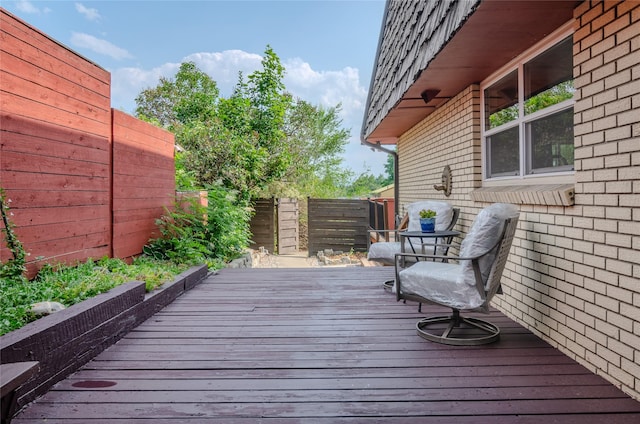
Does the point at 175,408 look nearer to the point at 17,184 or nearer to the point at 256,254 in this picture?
the point at 17,184

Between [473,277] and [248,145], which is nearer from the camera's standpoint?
[473,277]

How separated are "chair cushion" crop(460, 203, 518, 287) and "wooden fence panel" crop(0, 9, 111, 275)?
3350 mm

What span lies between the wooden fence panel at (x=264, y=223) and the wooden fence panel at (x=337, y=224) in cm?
103

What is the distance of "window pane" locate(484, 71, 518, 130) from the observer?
373 cm

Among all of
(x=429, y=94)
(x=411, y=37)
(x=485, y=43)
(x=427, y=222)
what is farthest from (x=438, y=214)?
(x=485, y=43)

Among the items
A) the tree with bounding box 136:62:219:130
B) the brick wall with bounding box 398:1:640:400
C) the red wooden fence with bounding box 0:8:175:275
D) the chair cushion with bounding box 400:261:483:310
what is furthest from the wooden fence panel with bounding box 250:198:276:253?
the tree with bounding box 136:62:219:130

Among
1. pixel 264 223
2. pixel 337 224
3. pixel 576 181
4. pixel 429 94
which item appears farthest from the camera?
pixel 337 224

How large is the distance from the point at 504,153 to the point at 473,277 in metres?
1.59

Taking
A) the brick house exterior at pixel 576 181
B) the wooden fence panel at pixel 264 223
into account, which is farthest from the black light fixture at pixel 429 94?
the wooden fence panel at pixel 264 223

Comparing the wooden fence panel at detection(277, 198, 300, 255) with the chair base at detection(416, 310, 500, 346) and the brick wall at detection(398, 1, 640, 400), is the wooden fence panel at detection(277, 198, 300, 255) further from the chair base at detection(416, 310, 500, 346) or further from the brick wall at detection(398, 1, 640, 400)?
the brick wall at detection(398, 1, 640, 400)

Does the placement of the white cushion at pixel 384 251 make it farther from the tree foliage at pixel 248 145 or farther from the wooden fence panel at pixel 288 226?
the wooden fence panel at pixel 288 226

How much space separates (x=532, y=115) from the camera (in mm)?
3369

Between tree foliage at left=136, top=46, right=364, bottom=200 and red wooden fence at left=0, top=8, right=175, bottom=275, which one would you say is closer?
red wooden fence at left=0, top=8, right=175, bottom=275

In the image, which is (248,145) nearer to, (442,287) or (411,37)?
(411,37)
